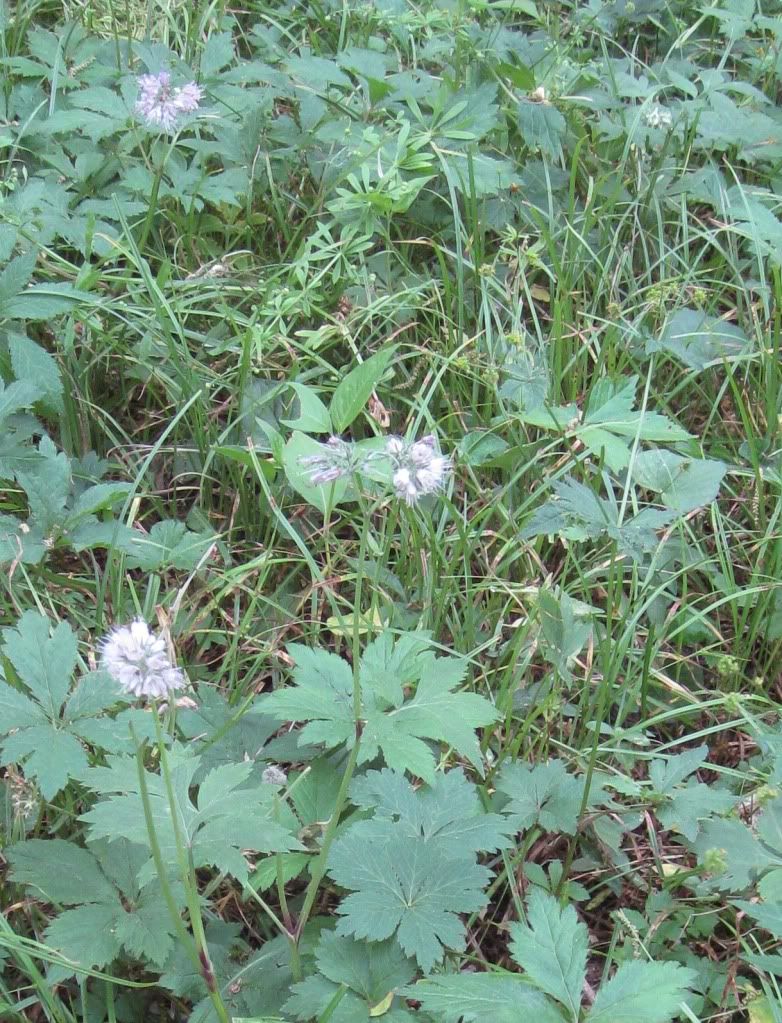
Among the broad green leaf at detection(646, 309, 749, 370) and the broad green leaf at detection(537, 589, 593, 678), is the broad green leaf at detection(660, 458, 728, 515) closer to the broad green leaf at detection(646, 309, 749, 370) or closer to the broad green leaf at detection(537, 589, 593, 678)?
the broad green leaf at detection(537, 589, 593, 678)

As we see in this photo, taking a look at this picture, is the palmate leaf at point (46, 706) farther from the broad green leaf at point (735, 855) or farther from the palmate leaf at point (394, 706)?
the broad green leaf at point (735, 855)

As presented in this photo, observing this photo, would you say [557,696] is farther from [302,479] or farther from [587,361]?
[587,361]

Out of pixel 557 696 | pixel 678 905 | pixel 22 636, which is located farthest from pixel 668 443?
pixel 22 636

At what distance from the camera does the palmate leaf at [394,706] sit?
52.1 inches

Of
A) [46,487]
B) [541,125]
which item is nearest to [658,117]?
[541,125]

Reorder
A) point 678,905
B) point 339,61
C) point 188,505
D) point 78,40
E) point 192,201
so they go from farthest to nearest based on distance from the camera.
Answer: point 78,40 < point 339,61 < point 192,201 < point 188,505 < point 678,905

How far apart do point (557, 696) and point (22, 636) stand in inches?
32.5

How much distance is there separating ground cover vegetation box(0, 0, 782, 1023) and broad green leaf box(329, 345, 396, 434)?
0.01 metres

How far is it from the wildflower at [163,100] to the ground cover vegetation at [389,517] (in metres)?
0.02

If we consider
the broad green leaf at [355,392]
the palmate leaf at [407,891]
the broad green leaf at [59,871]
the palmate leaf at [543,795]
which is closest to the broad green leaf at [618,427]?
the broad green leaf at [355,392]

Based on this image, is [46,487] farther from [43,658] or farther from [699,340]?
[699,340]

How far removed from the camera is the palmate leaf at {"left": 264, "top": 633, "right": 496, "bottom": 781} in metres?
1.32

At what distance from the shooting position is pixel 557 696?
5.32ft

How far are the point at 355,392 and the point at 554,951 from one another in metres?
0.92
